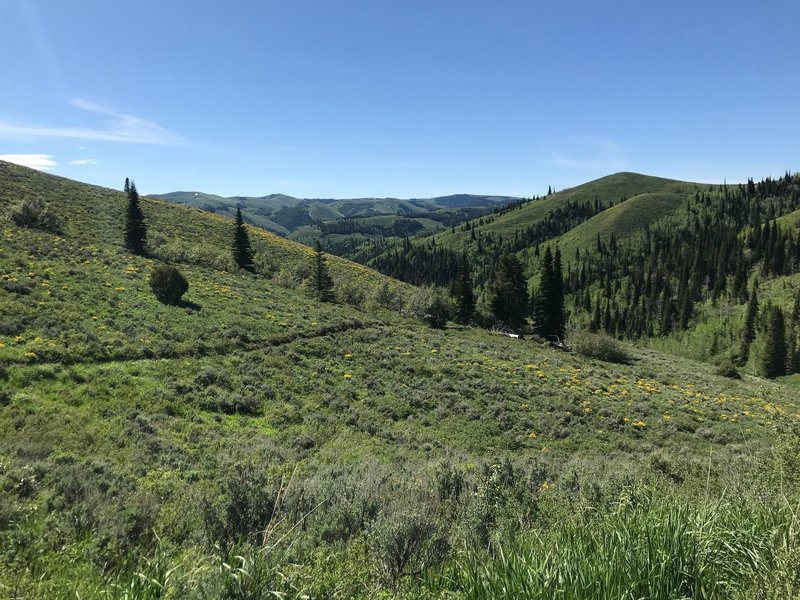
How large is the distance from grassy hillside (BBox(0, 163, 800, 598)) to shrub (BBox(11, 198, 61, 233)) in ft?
6.07

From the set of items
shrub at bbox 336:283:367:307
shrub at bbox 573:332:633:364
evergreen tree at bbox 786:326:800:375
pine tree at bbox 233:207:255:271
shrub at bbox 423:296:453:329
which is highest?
pine tree at bbox 233:207:255:271

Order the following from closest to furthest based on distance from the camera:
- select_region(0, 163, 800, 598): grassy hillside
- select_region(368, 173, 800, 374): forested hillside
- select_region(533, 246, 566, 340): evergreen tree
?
select_region(0, 163, 800, 598): grassy hillside, select_region(533, 246, 566, 340): evergreen tree, select_region(368, 173, 800, 374): forested hillside

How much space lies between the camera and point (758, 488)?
5.73 meters

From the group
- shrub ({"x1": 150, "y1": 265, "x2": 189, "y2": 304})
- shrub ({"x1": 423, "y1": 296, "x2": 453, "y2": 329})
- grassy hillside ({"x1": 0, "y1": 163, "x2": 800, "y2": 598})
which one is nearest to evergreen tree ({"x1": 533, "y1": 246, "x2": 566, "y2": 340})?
grassy hillside ({"x1": 0, "y1": 163, "x2": 800, "y2": 598})

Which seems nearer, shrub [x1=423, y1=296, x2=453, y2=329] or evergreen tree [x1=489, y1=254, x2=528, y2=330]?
shrub [x1=423, y1=296, x2=453, y2=329]

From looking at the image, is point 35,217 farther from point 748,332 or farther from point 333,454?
point 748,332

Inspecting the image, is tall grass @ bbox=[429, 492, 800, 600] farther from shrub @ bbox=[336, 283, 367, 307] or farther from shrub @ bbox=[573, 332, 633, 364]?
shrub @ bbox=[336, 283, 367, 307]

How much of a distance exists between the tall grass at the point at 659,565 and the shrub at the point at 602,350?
44.1m

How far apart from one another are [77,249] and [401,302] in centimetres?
3326

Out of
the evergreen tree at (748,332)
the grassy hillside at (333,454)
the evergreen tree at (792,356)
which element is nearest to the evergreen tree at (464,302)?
the grassy hillside at (333,454)

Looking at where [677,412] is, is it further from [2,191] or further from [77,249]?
[2,191]

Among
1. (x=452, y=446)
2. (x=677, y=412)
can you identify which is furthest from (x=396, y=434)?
(x=677, y=412)

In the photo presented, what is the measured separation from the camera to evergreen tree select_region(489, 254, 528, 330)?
186 feet

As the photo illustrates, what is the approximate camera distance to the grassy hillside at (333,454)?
3527mm
